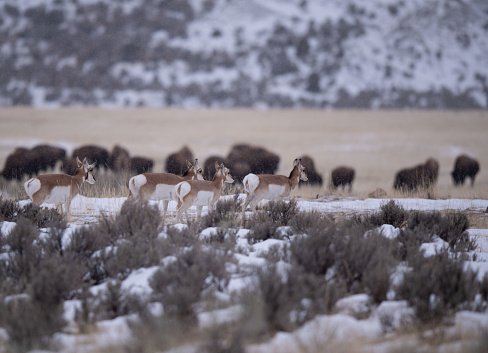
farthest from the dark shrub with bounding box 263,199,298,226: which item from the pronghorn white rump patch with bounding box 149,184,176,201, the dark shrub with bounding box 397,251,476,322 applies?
the dark shrub with bounding box 397,251,476,322

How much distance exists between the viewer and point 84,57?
62.3 meters

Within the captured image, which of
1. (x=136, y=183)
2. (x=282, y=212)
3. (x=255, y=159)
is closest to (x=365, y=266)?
(x=282, y=212)

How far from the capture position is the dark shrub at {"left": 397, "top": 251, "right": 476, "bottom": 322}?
5.15m

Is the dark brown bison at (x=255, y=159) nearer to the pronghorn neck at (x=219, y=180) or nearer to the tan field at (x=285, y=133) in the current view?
the tan field at (x=285, y=133)

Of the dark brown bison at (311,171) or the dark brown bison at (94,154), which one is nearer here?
the dark brown bison at (311,171)

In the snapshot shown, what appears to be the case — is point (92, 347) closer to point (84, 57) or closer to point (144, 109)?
point (144, 109)

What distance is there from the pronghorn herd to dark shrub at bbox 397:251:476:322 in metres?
4.12

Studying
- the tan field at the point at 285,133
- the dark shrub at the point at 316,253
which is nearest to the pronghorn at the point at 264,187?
the dark shrub at the point at 316,253

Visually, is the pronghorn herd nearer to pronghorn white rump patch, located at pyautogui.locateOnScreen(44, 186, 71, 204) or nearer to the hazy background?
pronghorn white rump patch, located at pyautogui.locateOnScreen(44, 186, 71, 204)

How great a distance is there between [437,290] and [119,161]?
15003 mm

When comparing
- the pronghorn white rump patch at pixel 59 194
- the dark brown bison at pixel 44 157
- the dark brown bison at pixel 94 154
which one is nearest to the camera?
the pronghorn white rump patch at pixel 59 194

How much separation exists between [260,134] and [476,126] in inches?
687

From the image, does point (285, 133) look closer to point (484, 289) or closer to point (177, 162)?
point (177, 162)

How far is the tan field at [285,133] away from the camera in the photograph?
30.3 metres
